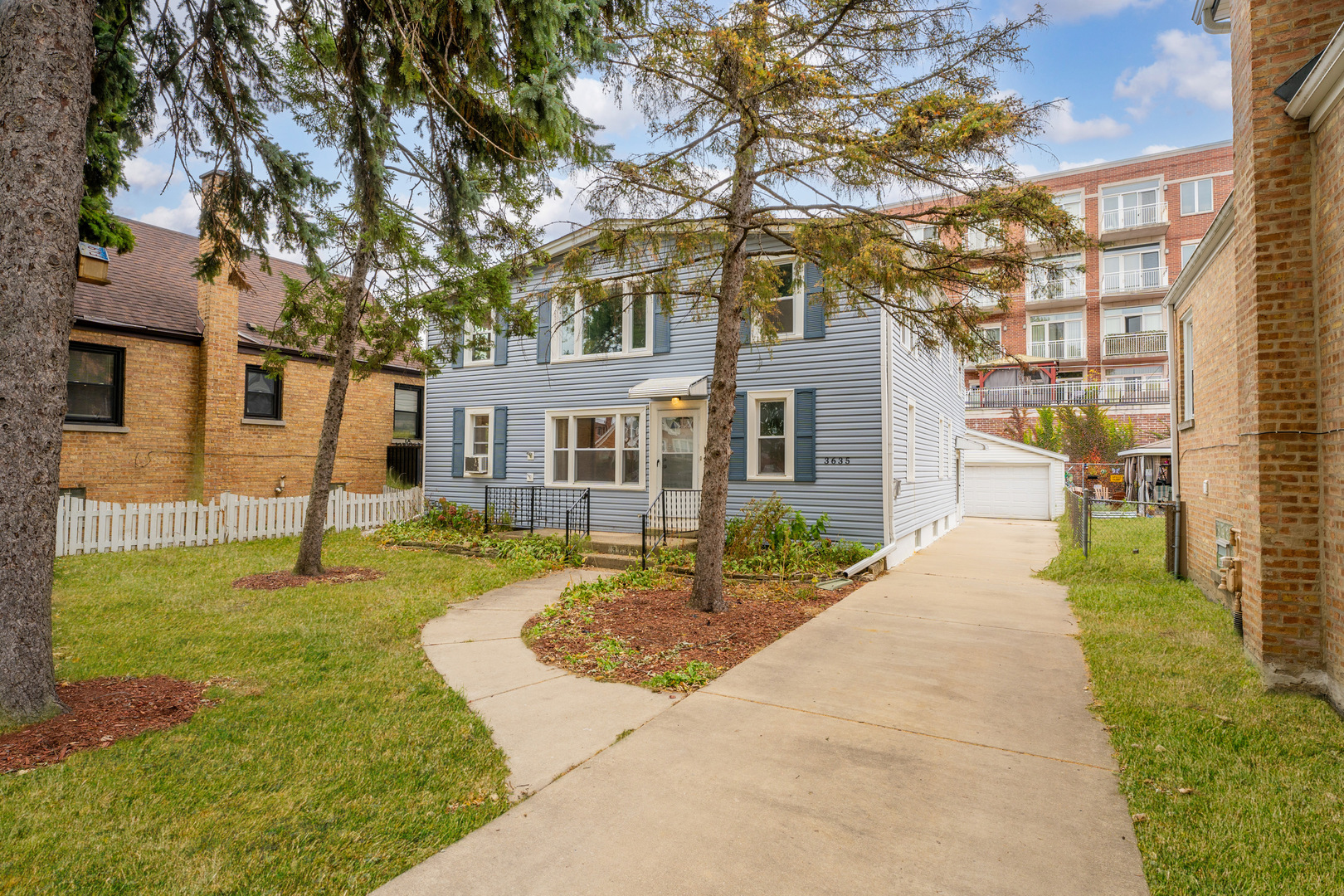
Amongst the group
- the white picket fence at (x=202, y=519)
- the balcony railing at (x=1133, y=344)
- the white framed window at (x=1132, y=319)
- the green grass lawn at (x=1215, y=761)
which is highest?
the white framed window at (x=1132, y=319)

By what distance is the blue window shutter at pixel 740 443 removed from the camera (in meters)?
11.1

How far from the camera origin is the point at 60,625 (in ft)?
20.1

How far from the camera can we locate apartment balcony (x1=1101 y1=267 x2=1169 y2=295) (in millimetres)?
28484

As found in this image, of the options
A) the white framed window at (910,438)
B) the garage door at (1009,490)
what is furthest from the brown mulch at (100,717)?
→ the garage door at (1009,490)

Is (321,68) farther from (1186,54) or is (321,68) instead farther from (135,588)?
(1186,54)

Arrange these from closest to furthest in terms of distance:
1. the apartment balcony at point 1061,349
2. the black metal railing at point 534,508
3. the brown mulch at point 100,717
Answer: the brown mulch at point 100,717 < the black metal railing at point 534,508 < the apartment balcony at point 1061,349

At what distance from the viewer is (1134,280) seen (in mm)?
29125

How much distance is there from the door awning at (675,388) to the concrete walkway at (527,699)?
5211mm

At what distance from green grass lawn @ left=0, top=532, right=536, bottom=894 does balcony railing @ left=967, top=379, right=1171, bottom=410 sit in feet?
91.0

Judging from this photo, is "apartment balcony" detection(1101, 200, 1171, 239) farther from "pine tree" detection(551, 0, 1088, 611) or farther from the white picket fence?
the white picket fence

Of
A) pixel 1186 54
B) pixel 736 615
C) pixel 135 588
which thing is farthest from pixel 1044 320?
pixel 135 588

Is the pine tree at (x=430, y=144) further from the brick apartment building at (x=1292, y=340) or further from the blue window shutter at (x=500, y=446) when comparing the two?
the brick apartment building at (x=1292, y=340)

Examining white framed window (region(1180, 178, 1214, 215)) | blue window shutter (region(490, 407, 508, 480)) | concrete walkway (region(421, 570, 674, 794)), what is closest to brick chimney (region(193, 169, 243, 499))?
blue window shutter (region(490, 407, 508, 480))

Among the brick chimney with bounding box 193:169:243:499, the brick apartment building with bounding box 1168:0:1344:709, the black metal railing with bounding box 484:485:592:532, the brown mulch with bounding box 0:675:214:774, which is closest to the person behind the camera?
the brown mulch with bounding box 0:675:214:774
